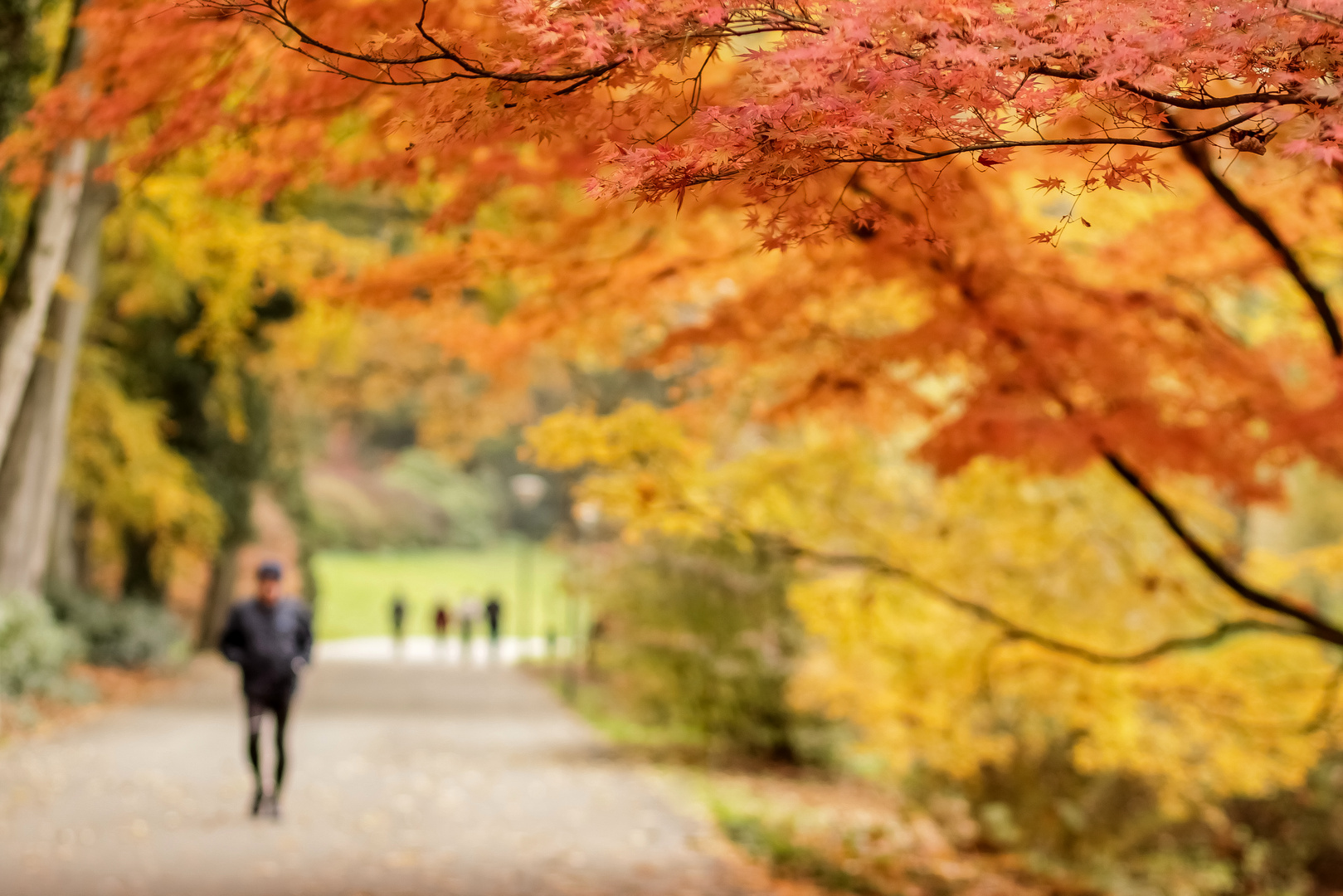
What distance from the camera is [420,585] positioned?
215ft

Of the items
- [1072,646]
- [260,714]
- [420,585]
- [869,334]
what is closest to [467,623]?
[260,714]

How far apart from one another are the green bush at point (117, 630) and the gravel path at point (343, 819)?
648 centimetres

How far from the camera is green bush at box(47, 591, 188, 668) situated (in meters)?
23.3

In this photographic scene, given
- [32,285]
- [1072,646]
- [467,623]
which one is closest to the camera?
[1072,646]

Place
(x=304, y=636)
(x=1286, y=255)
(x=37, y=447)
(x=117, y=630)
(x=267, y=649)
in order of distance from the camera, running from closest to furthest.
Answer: (x=1286, y=255)
(x=267, y=649)
(x=304, y=636)
(x=37, y=447)
(x=117, y=630)

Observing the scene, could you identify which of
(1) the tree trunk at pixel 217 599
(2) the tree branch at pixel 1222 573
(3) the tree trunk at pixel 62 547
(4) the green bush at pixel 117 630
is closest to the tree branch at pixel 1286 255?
(2) the tree branch at pixel 1222 573

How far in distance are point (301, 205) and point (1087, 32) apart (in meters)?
16.6

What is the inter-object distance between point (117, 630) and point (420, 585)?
41.7m

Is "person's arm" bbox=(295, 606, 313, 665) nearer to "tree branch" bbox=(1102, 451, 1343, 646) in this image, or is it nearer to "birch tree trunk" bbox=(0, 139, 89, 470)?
"birch tree trunk" bbox=(0, 139, 89, 470)

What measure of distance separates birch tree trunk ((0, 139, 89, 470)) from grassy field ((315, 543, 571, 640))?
138 feet

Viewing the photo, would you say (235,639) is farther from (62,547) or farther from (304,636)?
(62,547)

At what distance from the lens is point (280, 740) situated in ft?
30.4

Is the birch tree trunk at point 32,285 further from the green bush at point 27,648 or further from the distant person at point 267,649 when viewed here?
the green bush at point 27,648

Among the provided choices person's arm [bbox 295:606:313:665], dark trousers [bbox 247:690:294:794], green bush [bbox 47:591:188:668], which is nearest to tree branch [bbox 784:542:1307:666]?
person's arm [bbox 295:606:313:665]
